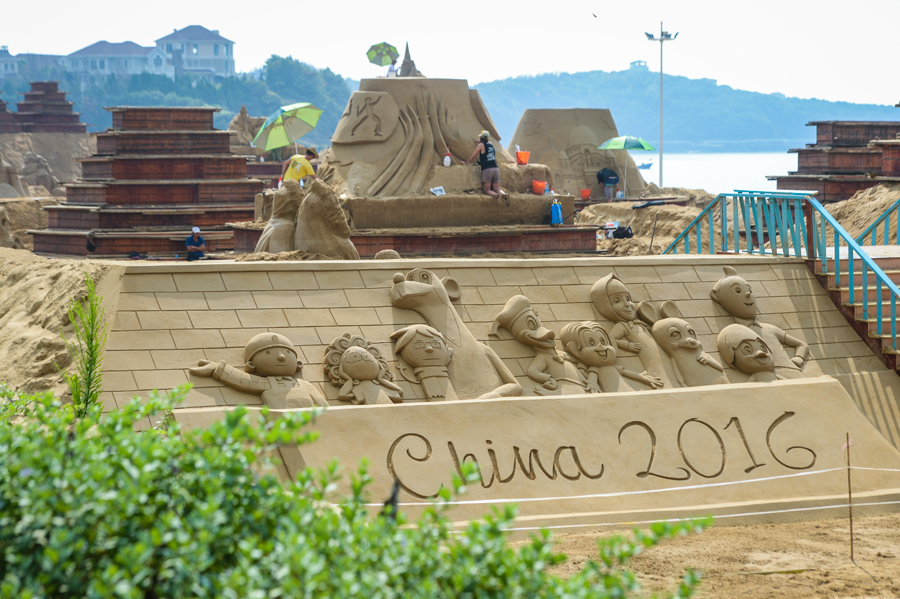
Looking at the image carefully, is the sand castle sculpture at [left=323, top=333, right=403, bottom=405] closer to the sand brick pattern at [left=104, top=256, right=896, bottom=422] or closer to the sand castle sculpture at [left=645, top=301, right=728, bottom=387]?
the sand brick pattern at [left=104, top=256, right=896, bottom=422]

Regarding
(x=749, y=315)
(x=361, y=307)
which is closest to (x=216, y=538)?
(x=361, y=307)

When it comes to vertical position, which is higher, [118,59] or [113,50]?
[113,50]

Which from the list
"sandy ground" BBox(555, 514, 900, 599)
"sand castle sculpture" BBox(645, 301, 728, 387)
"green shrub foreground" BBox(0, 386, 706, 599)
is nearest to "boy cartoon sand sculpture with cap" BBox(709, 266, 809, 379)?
"sand castle sculpture" BBox(645, 301, 728, 387)

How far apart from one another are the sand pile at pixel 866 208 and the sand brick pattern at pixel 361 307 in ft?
25.3

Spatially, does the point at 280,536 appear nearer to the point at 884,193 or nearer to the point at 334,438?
the point at 334,438

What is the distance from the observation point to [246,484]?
2.95 meters

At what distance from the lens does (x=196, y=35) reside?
103m

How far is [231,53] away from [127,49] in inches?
492

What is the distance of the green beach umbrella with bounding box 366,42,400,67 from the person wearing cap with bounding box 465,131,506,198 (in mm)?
20379

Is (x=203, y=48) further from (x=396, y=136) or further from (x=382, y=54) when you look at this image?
(x=396, y=136)

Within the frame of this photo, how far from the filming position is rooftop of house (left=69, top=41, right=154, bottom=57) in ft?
312

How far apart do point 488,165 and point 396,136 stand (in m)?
1.71

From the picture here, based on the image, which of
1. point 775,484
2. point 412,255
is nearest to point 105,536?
point 775,484

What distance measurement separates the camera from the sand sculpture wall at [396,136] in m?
15.3
